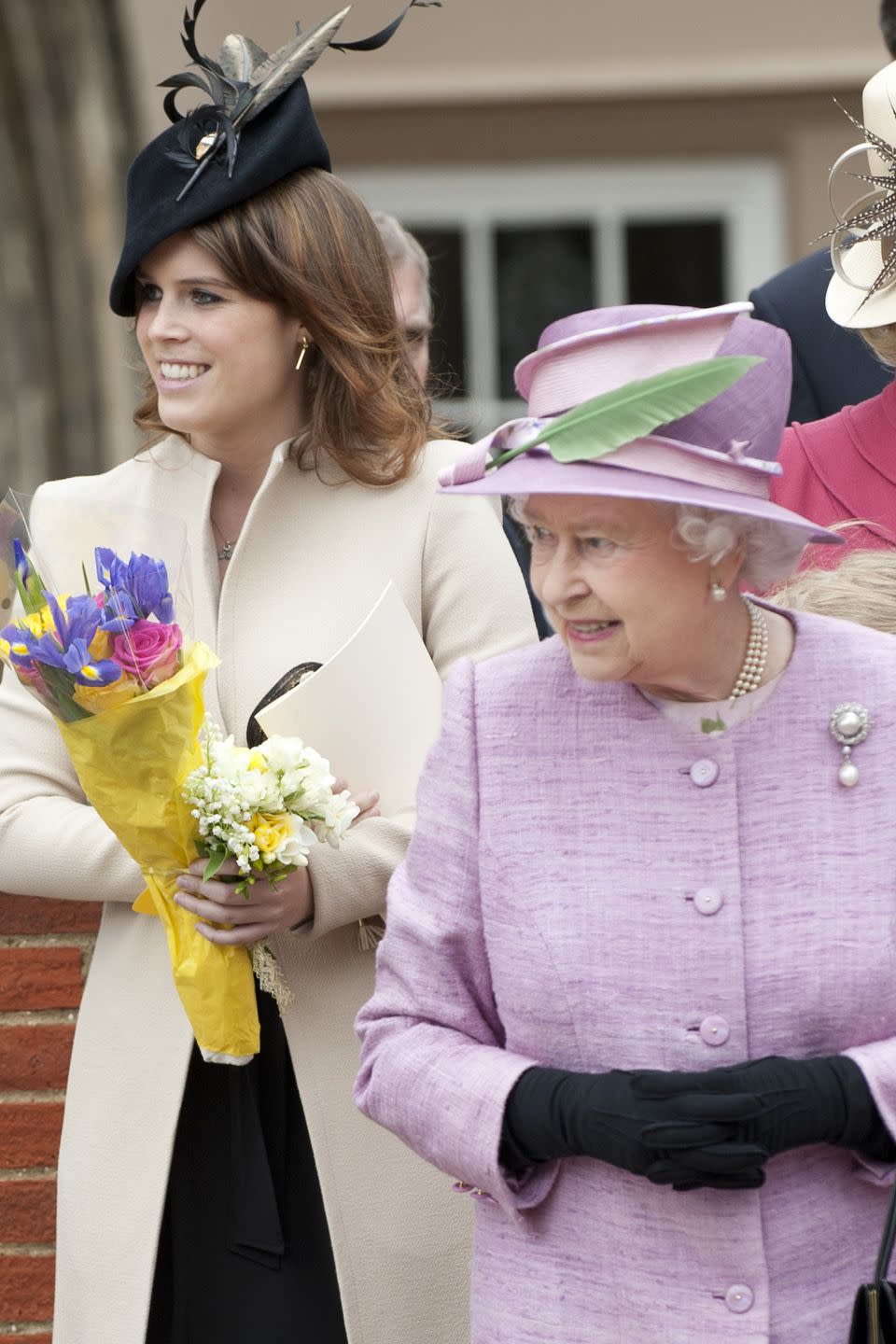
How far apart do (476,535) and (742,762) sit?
2.62ft

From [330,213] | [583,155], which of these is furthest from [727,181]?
[330,213]

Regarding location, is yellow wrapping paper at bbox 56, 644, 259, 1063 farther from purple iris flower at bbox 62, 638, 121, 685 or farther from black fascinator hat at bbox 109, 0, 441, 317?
black fascinator hat at bbox 109, 0, 441, 317

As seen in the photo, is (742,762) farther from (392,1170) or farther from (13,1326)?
(13,1326)

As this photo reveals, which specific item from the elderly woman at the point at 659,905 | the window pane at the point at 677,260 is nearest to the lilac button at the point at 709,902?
the elderly woman at the point at 659,905

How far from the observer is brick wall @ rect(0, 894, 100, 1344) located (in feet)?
9.18

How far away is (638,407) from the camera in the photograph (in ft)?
5.71

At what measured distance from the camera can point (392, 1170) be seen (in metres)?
2.46

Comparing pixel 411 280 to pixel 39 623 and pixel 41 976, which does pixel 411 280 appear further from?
pixel 39 623

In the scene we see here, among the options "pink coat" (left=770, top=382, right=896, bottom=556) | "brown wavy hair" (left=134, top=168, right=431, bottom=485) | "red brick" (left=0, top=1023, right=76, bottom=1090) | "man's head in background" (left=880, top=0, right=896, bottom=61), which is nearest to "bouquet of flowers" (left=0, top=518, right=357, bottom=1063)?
"brown wavy hair" (left=134, top=168, right=431, bottom=485)

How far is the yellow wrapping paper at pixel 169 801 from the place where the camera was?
2.15 m

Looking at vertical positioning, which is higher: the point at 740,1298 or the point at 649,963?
the point at 649,963

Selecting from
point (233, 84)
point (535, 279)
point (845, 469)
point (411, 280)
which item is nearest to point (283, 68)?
point (233, 84)

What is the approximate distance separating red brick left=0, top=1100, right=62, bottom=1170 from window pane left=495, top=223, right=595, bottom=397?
207 inches

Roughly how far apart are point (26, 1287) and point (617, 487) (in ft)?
5.43
